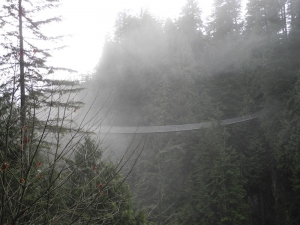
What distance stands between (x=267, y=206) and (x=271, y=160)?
1.89 meters

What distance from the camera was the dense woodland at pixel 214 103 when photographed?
374 inches

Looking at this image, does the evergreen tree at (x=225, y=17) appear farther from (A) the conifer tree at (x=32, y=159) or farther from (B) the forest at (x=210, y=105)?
(A) the conifer tree at (x=32, y=159)

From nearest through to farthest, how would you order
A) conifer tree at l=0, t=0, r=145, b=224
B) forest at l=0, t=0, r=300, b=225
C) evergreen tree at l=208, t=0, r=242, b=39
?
conifer tree at l=0, t=0, r=145, b=224, forest at l=0, t=0, r=300, b=225, evergreen tree at l=208, t=0, r=242, b=39

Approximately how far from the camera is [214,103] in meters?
13.7

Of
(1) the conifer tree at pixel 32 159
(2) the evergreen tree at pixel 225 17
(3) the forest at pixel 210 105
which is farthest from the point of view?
(2) the evergreen tree at pixel 225 17

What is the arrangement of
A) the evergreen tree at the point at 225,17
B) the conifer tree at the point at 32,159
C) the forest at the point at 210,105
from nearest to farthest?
the conifer tree at the point at 32,159 → the forest at the point at 210,105 → the evergreen tree at the point at 225,17

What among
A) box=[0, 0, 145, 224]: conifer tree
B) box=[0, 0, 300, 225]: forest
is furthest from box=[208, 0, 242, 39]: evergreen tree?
box=[0, 0, 145, 224]: conifer tree

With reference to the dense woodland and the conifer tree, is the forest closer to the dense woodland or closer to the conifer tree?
the dense woodland

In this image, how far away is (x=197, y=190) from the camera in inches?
408

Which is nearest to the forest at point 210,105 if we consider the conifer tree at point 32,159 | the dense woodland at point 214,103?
the dense woodland at point 214,103

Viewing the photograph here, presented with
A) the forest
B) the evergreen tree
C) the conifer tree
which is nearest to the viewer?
the conifer tree

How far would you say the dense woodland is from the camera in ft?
31.2

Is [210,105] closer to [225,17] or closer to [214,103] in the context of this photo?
[214,103]

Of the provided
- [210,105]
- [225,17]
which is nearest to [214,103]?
[210,105]
